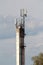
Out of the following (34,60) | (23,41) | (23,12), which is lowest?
(34,60)

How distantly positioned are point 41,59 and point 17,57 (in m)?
3.60

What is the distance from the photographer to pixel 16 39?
27188 mm

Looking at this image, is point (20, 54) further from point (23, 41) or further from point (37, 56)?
point (37, 56)

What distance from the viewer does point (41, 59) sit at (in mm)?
30203

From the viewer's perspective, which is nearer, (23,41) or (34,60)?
(23,41)

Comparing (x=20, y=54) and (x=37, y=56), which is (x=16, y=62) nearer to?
(x=20, y=54)

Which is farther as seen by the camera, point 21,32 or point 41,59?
point 41,59

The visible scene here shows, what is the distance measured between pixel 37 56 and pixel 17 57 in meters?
3.20

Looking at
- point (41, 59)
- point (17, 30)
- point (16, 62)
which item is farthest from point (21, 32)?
point (41, 59)

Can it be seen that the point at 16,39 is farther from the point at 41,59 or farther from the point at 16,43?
the point at 41,59

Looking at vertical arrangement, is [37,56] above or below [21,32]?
below

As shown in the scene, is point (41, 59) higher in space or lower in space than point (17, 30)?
lower

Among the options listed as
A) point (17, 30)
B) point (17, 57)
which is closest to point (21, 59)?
point (17, 57)

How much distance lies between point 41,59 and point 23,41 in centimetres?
382
